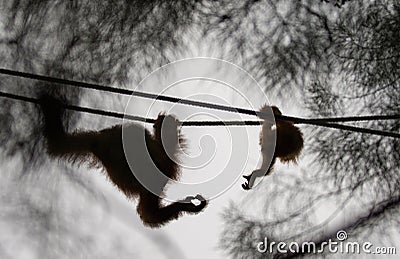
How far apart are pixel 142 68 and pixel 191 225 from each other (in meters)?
0.20

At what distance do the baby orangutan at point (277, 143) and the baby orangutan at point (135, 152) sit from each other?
8 cm

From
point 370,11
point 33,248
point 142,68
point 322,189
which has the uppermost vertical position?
point 370,11

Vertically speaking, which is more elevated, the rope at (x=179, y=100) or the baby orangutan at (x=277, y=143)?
the rope at (x=179, y=100)

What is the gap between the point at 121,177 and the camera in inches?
23.0

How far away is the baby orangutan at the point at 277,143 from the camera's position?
1.86 feet

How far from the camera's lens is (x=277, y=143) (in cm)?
57

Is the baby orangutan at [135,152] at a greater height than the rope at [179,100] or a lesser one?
lesser

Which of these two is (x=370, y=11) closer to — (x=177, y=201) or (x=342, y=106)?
(x=342, y=106)

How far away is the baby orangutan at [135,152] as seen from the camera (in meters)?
0.56

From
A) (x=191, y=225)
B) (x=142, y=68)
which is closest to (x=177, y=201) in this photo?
(x=191, y=225)

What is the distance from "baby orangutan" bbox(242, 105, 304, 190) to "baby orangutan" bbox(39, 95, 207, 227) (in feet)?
0.26

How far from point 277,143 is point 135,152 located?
0.54 feet

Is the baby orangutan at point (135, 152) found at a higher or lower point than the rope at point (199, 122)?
lower

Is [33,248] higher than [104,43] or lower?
lower
